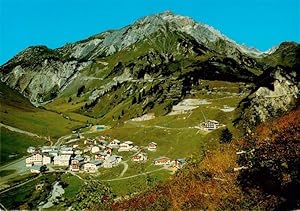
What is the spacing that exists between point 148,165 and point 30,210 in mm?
45479

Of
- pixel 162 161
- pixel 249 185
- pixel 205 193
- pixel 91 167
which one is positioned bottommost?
pixel 91 167

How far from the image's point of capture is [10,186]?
183625 millimetres

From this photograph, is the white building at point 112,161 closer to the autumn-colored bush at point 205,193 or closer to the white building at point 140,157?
the white building at point 140,157

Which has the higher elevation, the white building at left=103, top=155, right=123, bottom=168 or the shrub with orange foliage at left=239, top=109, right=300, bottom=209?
the shrub with orange foliage at left=239, top=109, right=300, bottom=209

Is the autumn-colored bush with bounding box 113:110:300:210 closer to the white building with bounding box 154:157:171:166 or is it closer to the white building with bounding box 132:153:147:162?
the white building with bounding box 154:157:171:166

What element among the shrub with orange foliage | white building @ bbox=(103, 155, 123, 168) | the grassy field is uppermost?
the shrub with orange foliage

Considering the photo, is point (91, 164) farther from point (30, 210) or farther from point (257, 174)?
point (257, 174)

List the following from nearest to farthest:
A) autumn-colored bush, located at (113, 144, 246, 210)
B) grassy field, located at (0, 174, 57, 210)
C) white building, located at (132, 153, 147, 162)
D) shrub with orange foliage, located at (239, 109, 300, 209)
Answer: shrub with orange foliage, located at (239, 109, 300, 209)
autumn-colored bush, located at (113, 144, 246, 210)
grassy field, located at (0, 174, 57, 210)
white building, located at (132, 153, 147, 162)

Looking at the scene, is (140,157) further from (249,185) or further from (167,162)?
(249,185)

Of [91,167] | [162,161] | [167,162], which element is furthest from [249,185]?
[91,167]

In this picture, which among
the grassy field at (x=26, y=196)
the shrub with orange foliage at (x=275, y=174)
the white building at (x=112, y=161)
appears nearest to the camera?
the shrub with orange foliage at (x=275, y=174)

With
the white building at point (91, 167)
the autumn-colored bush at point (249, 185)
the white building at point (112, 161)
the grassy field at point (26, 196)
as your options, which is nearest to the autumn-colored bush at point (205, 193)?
the autumn-colored bush at point (249, 185)

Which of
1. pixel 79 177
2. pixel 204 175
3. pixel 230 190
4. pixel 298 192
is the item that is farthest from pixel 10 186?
pixel 298 192

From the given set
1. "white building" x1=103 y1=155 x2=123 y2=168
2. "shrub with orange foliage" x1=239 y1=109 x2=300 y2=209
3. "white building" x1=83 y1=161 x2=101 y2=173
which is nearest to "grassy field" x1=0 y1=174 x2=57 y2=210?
"white building" x1=83 y1=161 x2=101 y2=173
